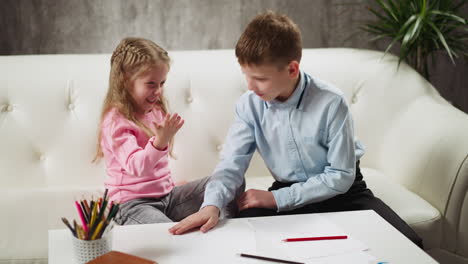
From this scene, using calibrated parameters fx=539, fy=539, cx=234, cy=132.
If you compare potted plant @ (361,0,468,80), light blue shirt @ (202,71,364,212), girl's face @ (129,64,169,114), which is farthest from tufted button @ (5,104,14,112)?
potted plant @ (361,0,468,80)

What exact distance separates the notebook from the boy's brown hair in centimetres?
69

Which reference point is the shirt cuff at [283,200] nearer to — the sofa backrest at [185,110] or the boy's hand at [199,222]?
the boy's hand at [199,222]

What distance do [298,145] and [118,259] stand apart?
0.76 metres

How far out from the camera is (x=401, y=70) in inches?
91.9

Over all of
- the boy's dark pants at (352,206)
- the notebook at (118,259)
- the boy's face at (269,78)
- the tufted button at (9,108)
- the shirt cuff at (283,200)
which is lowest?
the boy's dark pants at (352,206)

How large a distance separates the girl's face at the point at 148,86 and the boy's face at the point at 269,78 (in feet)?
1.15

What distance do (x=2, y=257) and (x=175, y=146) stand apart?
776 millimetres

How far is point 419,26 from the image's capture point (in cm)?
240

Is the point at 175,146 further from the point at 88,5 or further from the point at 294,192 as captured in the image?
the point at 88,5

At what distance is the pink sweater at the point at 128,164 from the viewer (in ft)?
5.72

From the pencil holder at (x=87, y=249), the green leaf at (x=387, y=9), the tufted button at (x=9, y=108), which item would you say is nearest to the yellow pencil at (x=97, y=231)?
the pencil holder at (x=87, y=249)

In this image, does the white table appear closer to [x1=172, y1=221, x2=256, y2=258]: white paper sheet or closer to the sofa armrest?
[x1=172, y1=221, x2=256, y2=258]: white paper sheet

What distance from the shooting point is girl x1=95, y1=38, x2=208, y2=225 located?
5.78ft

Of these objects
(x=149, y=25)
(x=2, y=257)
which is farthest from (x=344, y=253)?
(x=149, y=25)
